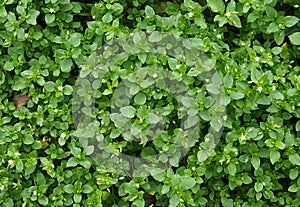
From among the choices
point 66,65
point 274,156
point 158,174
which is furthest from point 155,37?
point 274,156

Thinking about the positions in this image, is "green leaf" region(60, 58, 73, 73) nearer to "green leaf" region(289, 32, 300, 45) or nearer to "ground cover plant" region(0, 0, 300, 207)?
"ground cover plant" region(0, 0, 300, 207)

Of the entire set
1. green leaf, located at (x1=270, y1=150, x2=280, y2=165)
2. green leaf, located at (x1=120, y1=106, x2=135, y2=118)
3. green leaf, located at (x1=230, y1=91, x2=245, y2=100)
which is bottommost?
green leaf, located at (x1=270, y1=150, x2=280, y2=165)

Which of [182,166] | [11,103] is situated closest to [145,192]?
[182,166]

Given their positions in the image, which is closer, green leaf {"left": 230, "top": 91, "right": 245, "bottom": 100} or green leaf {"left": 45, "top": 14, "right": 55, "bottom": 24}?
green leaf {"left": 230, "top": 91, "right": 245, "bottom": 100}

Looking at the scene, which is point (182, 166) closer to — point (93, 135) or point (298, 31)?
Result: point (93, 135)

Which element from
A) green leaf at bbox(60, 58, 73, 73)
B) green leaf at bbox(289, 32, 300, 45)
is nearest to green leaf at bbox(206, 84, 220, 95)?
green leaf at bbox(289, 32, 300, 45)

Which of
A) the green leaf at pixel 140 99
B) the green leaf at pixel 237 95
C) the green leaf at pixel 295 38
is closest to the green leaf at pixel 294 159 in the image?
the green leaf at pixel 237 95

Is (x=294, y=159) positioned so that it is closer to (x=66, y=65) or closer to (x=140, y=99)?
(x=140, y=99)

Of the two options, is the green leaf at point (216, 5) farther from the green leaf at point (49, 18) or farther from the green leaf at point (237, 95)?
the green leaf at point (49, 18)
